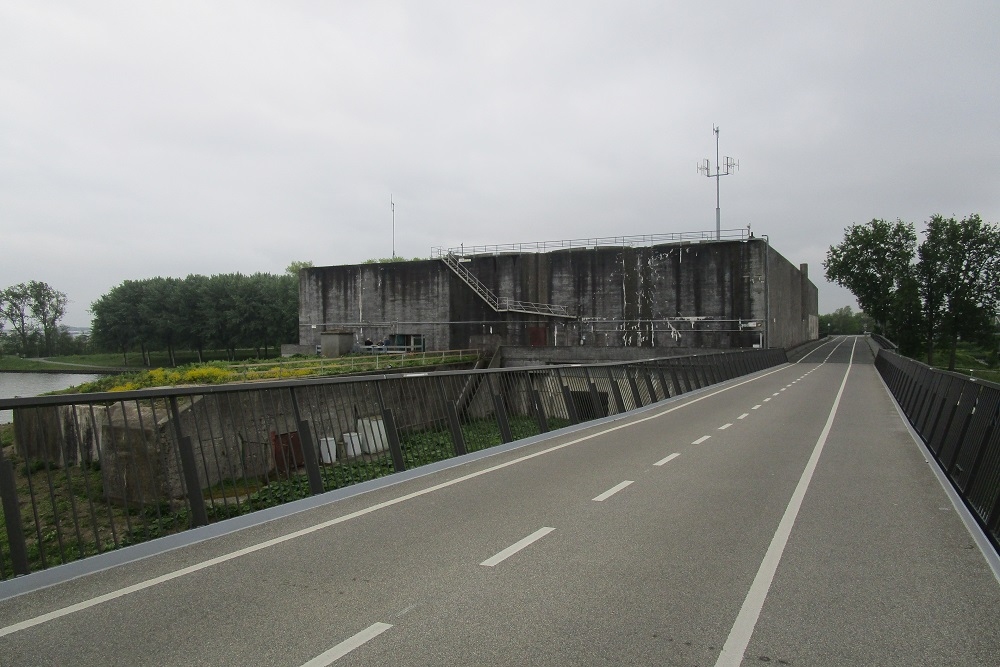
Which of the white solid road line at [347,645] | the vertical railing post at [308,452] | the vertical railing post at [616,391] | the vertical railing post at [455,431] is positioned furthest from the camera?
the vertical railing post at [616,391]

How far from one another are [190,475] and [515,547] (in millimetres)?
3339

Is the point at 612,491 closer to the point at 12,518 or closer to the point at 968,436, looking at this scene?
the point at 968,436

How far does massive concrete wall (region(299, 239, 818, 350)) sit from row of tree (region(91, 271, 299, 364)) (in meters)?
21.4

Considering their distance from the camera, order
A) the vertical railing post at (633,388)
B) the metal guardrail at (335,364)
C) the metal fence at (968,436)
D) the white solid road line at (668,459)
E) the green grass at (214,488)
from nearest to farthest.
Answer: the green grass at (214,488), the metal fence at (968,436), the white solid road line at (668,459), the vertical railing post at (633,388), the metal guardrail at (335,364)

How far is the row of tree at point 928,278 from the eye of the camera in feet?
235

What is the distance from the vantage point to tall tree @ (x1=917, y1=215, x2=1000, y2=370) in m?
71.5

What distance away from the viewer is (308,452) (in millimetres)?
7965

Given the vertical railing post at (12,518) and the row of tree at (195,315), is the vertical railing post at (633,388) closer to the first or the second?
the vertical railing post at (12,518)

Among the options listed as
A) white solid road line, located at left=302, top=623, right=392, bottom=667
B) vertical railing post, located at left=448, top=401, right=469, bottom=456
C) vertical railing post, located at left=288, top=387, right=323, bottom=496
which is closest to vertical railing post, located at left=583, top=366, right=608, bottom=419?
vertical railing post, located at left=448, top=401, right=469, bottom=456

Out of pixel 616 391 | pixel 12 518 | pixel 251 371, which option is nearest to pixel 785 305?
Answer: pixel 251 371

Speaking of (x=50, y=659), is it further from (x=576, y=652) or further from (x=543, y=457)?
(x=543, y=457)

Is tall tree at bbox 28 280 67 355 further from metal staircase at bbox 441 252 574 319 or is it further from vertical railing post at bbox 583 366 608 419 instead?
vertical railing post at bbox 583 366 608 419

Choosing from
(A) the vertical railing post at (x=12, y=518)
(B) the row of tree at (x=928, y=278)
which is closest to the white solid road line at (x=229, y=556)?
(A) the vertical railing post at (x=12, y=518)

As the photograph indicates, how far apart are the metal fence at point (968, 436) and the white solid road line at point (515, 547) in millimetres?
4223
